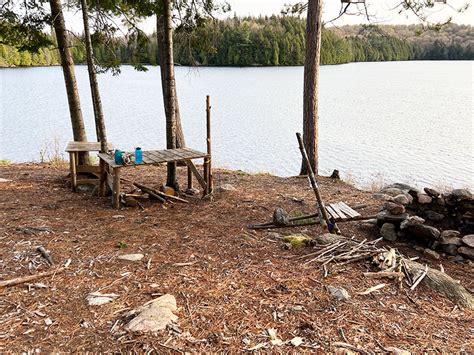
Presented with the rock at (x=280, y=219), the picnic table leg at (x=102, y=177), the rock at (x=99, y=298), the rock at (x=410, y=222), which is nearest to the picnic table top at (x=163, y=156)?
the picnic table leg at (x=102, y=177)

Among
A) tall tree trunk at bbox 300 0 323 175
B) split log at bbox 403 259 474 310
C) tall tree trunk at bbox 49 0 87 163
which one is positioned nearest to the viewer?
split log at bbox 403 259 474 310

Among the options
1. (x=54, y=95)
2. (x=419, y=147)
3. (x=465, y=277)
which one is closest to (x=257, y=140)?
(x=419, y=147)

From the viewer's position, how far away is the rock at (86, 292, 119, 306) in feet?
12.6

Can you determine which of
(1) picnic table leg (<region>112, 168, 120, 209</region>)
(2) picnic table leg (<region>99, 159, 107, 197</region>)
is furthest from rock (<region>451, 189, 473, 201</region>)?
(2) picnic table leg (<region>99, 159, 107, 197</region>)

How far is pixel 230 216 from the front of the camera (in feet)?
22.6

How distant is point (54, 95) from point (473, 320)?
38.1 meters

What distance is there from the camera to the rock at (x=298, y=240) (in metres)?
5.48

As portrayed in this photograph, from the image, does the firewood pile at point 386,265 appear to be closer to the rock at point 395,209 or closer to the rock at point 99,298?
the rock at point 395,209

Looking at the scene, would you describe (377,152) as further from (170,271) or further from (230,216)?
(170,271)

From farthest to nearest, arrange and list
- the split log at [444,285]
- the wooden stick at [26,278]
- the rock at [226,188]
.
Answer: the rock at [226,188]
the split log at [444,285]
the wooden stick at [26,278]

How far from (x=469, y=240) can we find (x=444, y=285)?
1534 millimetres

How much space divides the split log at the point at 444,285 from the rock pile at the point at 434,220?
1137 mm

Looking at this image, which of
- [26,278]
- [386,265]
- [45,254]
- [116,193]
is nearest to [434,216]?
[386,265]

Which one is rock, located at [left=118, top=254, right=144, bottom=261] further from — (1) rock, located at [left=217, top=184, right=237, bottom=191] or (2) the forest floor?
(1) rock, located at [left=217, top=184, right=237, bottom=191]
